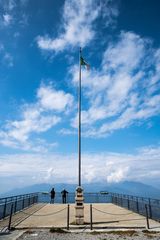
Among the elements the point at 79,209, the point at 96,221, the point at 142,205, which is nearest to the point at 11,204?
the point at 79,209

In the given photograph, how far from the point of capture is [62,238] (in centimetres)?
1106

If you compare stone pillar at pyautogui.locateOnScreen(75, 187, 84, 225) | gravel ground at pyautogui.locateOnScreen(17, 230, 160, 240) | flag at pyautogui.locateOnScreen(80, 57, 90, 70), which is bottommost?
gravel ground at pyautogui.locateOnScreen(17, 230, 160, 240)

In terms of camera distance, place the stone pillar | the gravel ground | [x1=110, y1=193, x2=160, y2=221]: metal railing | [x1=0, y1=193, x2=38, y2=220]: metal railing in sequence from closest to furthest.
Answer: the gravel ground → the stone pillar → [x1=0, y1=193, x2=38, y2=220]: metal railing → [x1=110, y1=193, x2=160, y2=221]: metal railing

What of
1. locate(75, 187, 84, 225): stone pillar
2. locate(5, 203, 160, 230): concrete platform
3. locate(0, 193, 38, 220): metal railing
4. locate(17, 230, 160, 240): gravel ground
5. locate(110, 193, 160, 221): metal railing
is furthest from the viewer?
locate(110, 193, 160, 221): metal railing

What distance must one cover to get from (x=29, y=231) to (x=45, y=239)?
2001mm

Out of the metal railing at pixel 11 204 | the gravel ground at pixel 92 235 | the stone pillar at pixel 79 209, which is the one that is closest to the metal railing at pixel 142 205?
the gravel ground at pixel 92 235

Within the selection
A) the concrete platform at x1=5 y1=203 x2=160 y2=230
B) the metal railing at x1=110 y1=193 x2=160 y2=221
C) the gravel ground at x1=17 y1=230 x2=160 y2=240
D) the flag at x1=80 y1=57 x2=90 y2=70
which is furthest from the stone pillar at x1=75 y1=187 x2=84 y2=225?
the flag at x1=80 y1=57 x2=90 y2=70

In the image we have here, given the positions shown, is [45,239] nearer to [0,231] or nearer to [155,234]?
[0,231]

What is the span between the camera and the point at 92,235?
38.4 feet

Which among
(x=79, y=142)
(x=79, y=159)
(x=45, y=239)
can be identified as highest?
(x=79, y=142)

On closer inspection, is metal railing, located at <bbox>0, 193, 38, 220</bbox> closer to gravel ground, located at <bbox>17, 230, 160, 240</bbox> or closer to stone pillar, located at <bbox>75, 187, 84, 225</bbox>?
gravel ground, located at <bbox>17, 230, 160, 240</bbox>

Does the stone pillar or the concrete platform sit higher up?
the stone pillar

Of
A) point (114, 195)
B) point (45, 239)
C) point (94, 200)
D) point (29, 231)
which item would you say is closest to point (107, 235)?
point (45, 239)

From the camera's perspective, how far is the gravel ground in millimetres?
10984
